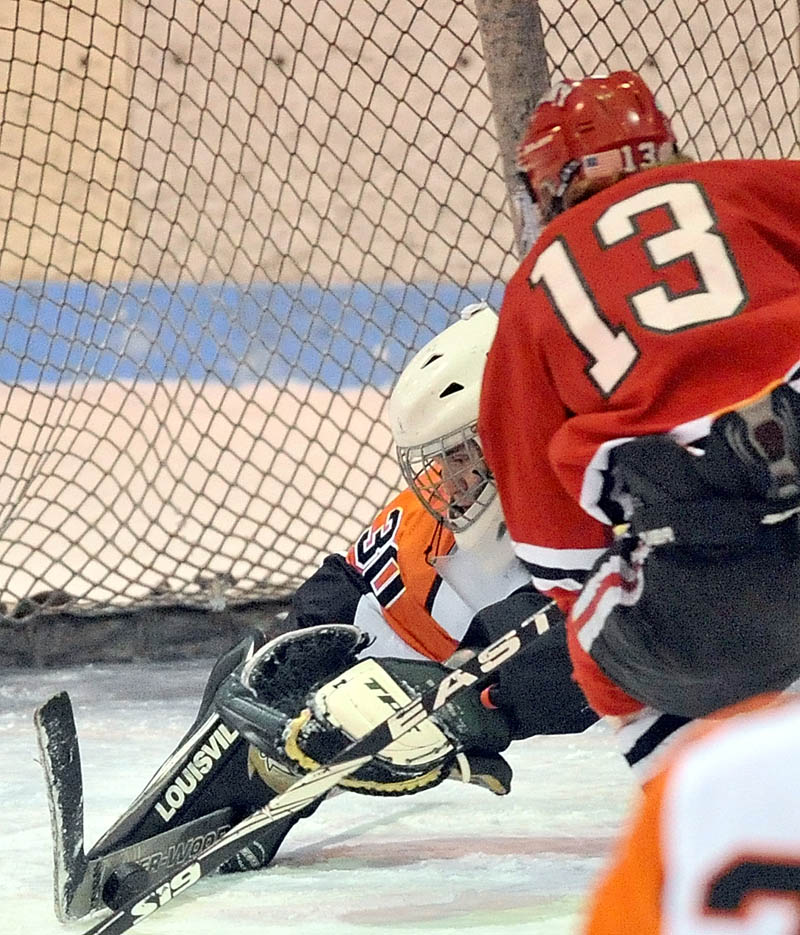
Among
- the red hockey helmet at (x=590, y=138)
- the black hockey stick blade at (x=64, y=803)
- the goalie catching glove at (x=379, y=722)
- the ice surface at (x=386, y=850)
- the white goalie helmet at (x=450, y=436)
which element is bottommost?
the ice surface at (x=386, y=850)

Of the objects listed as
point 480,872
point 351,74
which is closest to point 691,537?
point 480,872

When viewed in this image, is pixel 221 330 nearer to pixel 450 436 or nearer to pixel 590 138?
pixel 450 436

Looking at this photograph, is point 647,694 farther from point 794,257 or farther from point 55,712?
point 55,712

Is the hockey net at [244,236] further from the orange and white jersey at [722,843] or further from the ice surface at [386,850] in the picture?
the orange and white jersey at [722,843]

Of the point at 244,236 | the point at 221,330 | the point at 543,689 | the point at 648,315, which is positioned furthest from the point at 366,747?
the point at 244,236

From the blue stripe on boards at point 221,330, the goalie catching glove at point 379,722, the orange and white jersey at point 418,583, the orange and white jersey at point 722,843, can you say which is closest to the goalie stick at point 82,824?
the goalie catching glove at point 379,722

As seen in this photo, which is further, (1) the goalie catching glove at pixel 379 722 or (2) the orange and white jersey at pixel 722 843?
(1) the goalie catching glove at pixel 379 722

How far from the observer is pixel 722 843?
1.14ft

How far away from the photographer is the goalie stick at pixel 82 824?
1585 millimetres

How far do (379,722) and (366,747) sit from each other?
0.09 ft

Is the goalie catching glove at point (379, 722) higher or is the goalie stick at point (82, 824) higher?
the goalie catching glove at point (379, 722)

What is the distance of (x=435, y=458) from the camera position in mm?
1579

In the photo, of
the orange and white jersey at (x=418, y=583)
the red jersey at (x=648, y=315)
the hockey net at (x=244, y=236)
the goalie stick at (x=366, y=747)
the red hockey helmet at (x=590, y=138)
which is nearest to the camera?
the red jersey at (x=648, y=315)

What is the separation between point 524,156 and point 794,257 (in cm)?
32
